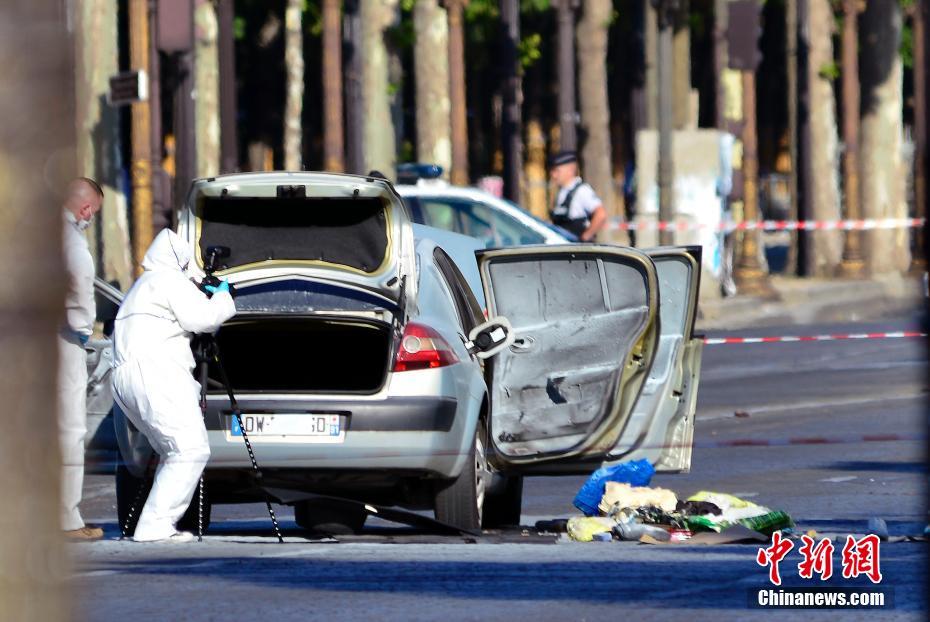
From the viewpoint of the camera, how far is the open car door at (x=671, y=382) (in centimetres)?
1074

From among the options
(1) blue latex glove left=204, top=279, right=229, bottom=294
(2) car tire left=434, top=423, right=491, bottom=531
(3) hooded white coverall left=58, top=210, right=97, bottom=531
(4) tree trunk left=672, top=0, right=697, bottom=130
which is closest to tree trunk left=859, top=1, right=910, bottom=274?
(4) tree trunk left=672, top=0, right=697, bottom=130

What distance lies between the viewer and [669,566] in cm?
847

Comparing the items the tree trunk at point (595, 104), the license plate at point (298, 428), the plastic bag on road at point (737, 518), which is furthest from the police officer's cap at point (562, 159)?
the tree trunk at point (595, 104)

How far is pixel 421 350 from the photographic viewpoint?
968 cm

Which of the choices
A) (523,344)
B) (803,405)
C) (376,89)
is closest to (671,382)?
(523,344)

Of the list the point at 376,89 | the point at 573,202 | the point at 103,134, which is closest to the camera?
the point at 573,202

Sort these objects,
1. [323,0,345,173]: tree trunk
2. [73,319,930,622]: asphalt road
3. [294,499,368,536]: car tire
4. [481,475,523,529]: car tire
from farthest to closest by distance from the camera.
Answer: [323,0,345,173]: tree trunk → [481,475,523,529]: car tire → [294,499,368,536]: car tire → [73,319,930,622]: asphalt road

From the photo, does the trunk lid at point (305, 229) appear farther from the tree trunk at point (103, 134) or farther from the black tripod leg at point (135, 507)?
the tree trunk at point (103, 134)

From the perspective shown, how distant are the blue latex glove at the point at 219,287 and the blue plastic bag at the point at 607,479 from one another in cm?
186

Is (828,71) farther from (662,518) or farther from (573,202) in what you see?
(662,518)

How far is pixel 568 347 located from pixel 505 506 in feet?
2.64

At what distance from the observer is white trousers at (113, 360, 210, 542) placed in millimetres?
9398

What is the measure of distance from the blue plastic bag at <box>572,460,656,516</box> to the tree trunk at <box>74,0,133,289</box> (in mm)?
13993

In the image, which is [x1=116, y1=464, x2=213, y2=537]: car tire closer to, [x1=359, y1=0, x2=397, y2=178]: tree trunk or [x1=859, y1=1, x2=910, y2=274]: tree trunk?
[x1=359, y1=0, x2=397, y2=178]: tree trunk
